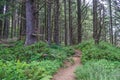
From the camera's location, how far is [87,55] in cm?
1425

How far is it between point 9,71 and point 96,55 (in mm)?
7639

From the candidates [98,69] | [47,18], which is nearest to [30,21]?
[98,69]

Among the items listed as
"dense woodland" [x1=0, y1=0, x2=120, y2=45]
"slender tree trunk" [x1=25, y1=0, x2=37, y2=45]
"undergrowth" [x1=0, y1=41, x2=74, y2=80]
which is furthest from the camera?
"dense woodland" [x1=0, y1=0, x2=120, y2=45]

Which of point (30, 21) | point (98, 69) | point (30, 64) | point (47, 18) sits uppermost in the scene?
point (47, 18)

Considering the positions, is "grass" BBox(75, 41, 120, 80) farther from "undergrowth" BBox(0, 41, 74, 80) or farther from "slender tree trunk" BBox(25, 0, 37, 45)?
"slender tree trunk" BBox(25, 0, 37, 45)

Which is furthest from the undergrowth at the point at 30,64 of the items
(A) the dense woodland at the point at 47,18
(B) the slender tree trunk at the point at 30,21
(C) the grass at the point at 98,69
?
(A) the dense woodland at the point at 47,18

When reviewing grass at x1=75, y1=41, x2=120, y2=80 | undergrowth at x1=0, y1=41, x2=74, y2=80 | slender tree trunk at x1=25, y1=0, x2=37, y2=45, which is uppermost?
slender tree trunk at x1=25, y1=0, x2=37, y2=45

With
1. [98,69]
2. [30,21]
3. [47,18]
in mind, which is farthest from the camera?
[47,18]

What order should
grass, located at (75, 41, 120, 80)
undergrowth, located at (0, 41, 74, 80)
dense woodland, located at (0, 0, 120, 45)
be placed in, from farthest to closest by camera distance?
dense woodland, located at (0, 0, 120, 45) < grass, located at (75, 41, 120, 80) < undergrowth, located at (0, 41, 74, 80)

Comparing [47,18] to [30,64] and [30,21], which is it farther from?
[30,64]

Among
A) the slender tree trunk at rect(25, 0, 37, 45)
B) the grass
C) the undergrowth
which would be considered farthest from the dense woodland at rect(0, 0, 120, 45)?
the grass

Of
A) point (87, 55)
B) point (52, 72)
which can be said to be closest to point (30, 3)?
point (87, 55)

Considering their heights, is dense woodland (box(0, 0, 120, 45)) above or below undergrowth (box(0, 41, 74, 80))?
above

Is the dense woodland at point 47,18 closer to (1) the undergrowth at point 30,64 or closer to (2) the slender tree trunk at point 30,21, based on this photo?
(2) the slender tree trunk at point 30,21
